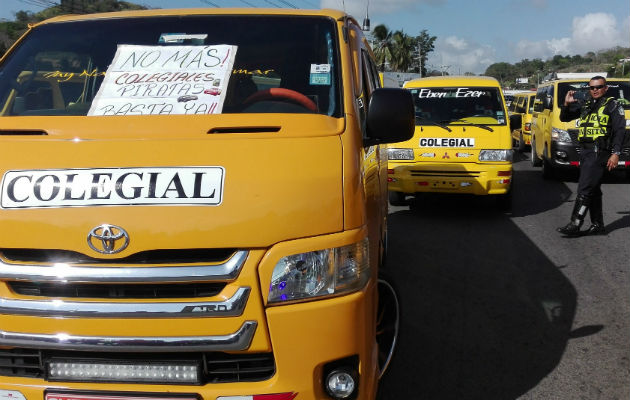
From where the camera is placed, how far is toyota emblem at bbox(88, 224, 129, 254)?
7.52 feet

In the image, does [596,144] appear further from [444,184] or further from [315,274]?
[315,274]

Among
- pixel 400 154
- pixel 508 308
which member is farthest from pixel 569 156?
pixel 508 308

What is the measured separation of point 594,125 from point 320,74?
5212 millimetres

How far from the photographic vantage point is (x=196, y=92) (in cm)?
298

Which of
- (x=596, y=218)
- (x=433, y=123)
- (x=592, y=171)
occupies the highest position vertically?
(x=433, y=123)

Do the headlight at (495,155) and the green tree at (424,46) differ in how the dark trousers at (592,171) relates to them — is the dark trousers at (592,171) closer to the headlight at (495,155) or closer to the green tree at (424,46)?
the headlight at (495,155)

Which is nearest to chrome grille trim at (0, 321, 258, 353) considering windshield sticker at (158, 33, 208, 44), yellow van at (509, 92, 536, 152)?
windshield sticker at (158, 33, 208, 44)

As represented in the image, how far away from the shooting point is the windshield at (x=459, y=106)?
351 inches

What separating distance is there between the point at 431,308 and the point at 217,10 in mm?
2891

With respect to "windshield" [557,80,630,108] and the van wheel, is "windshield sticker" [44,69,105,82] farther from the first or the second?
"windshield" [557,80,630,108]

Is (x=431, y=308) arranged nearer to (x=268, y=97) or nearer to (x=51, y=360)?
(x=268, y=97)

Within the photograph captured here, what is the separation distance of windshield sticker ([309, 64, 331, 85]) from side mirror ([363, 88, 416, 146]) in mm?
277

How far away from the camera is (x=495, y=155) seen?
8.40 m

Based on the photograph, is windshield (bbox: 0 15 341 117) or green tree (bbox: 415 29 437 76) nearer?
windshield (bbox: 0 15 341 117)
